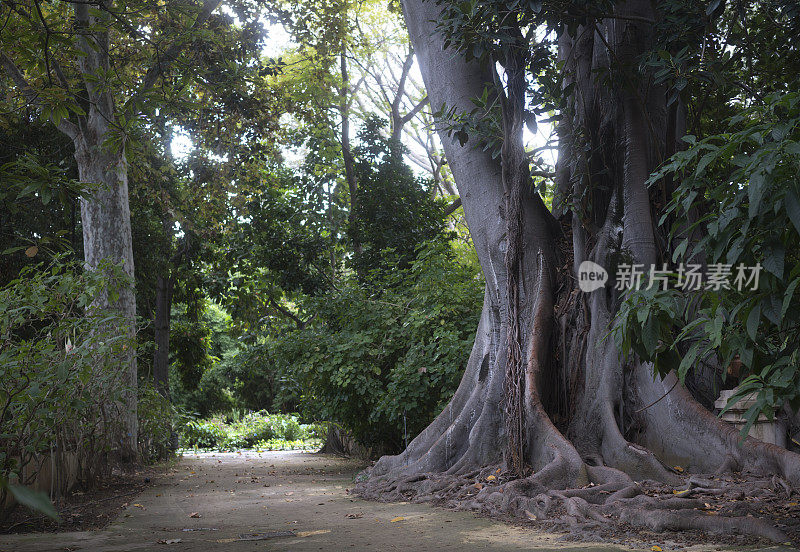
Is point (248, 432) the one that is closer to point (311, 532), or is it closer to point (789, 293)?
point (311, 532)

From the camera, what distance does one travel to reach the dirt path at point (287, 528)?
4453mm

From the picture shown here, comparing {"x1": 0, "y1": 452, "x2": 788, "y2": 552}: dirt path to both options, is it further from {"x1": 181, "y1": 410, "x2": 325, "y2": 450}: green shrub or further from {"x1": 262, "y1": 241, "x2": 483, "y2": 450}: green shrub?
{"x1": 181, "y1": 410, "x2": 325, "y2": 450}: green shrub

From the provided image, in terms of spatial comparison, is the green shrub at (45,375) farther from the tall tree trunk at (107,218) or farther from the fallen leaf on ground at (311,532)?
the tall tree trunk at (107,218)

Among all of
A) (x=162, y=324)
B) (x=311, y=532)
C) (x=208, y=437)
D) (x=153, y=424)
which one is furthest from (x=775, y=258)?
(x=208, y=437)

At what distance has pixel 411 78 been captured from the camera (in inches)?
907

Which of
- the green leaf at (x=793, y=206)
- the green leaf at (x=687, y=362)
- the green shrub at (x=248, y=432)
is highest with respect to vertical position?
the green leaf at (x=793, y=206)

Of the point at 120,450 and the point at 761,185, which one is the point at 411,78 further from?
the point at 761,185

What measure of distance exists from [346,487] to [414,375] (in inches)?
79.6

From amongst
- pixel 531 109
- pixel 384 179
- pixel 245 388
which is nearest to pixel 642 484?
pixel 531 109

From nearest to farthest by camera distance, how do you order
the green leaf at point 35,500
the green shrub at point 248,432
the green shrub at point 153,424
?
the green leaf at point 35,500 < the green shrub at point 153,424 < the green shrub at point 248,432

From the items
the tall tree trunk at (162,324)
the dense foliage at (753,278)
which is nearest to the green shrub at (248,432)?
the tall tree trunk at (162,324)

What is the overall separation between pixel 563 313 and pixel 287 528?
3853 millimetres

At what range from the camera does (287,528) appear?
5.30 metres

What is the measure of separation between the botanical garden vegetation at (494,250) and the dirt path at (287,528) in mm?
502
